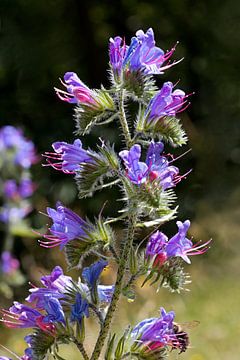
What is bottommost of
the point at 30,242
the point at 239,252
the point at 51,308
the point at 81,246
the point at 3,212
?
the point at 51,308

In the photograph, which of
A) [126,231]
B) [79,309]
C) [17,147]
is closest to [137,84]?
[126,231]

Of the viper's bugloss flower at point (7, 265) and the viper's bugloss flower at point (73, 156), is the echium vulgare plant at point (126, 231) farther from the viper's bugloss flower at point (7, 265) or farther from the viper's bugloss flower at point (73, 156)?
the viper's bugloss flower at point (7, 265)

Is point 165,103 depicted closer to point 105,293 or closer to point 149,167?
point 149,167

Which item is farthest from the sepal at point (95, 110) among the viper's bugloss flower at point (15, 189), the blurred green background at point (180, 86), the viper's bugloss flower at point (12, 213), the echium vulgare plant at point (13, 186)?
the blurred green background at point (180, 86)

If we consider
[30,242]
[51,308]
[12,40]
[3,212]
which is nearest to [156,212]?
[51,308]

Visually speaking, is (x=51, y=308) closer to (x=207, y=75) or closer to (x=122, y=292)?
(x=122, y=292)

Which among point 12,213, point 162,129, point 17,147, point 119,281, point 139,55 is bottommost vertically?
point 119,281

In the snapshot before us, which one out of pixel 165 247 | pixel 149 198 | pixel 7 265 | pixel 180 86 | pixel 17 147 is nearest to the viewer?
pixel 149 198
